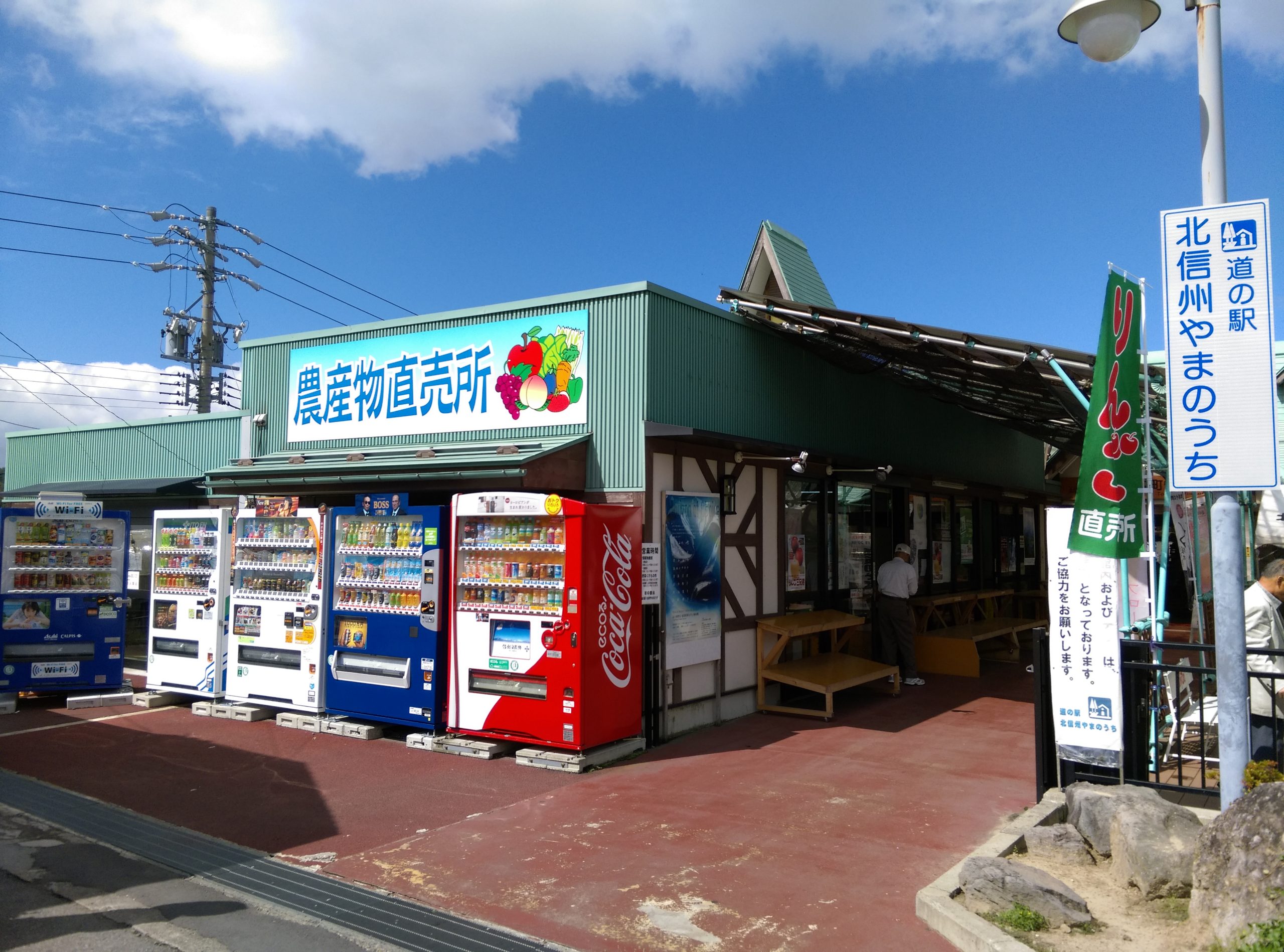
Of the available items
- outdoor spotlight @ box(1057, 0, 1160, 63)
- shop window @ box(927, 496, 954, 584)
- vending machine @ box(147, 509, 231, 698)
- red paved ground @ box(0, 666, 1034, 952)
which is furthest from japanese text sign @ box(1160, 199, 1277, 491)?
shop window @ box(927, 496, 954, 584)

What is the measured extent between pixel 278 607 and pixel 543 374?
153 inches

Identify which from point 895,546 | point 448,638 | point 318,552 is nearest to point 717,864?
point 448,638

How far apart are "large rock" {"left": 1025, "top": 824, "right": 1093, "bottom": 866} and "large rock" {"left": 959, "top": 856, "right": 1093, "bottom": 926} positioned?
583 mm

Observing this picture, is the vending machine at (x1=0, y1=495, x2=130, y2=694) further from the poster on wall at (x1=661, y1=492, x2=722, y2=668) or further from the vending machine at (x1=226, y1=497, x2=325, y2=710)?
the poster on wall at (x1=661, y1=492, x2=722, y2=668)

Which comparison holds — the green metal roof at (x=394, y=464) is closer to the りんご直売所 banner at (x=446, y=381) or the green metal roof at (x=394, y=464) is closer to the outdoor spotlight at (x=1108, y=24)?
the りんご直売所 banner at (x=446, y=381)

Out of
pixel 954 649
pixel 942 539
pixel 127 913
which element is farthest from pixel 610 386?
pixel 942 539

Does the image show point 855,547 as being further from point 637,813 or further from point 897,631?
point 637,813

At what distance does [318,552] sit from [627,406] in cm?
374

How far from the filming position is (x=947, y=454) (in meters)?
16.0

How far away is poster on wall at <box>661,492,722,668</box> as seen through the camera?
9133 mm

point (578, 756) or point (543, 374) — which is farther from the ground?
point (543, 374)

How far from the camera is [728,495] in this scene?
10.2 m

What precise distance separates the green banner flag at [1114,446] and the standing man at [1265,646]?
3.43 feet

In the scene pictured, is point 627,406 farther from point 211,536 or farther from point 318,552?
point 211,536
